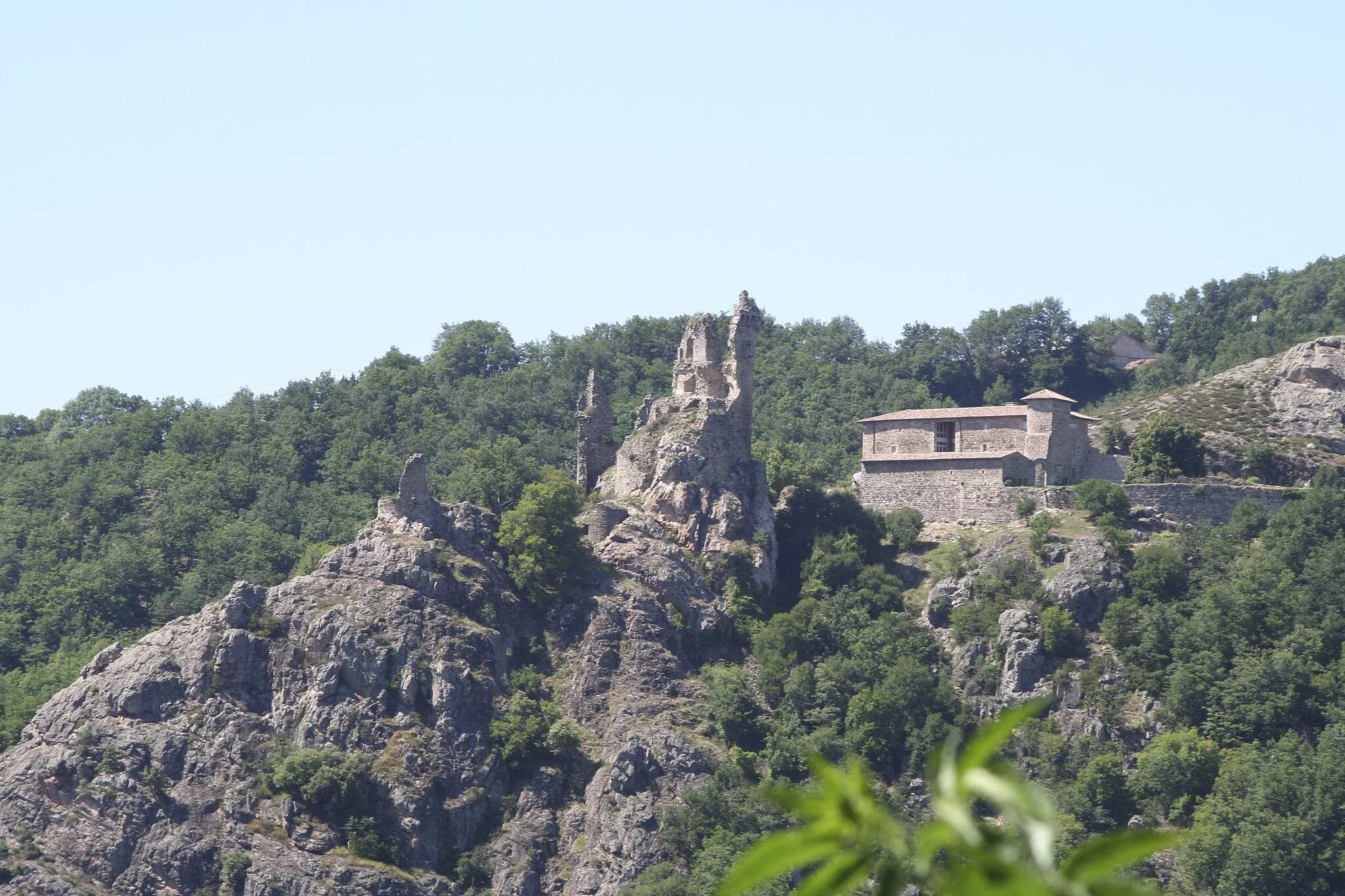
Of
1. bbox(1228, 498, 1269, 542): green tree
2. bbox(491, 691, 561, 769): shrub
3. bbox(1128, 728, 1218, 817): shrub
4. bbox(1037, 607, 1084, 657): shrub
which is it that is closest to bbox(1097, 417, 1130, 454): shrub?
bbox(1228, 498, 1269, 542): green tree

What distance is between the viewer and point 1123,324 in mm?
135375

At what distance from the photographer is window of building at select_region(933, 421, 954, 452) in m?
80.9

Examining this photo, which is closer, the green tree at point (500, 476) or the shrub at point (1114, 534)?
the shrub at point (1114, 534)

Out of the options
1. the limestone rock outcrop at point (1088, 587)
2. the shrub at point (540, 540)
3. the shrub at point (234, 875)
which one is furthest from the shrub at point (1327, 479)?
the shrub at point (234, 875)

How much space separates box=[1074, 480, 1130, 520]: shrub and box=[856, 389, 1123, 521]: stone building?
109 inches

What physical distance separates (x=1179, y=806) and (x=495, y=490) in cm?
2825

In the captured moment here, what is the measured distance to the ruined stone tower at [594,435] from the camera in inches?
3206

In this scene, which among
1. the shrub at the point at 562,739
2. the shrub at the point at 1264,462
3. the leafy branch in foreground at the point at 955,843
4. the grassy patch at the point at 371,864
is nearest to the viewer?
the leafy branch in foreground at the point at 955,843

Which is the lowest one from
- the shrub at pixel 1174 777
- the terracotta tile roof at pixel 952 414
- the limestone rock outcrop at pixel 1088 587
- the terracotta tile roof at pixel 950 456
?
the shrub at pixel 1174 777

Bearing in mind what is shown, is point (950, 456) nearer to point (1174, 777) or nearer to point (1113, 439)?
point (1113, 439)

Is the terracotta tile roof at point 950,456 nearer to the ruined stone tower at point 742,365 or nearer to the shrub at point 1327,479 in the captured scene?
the ruined stone tower at point 742,365

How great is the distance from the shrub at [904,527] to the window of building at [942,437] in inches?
113

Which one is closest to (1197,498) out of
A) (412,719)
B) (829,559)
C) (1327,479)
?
(1327,479)

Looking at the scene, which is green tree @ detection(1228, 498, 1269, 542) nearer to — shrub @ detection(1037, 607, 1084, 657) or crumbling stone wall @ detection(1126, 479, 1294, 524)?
crumbling stone wall @ detection(1126, 479, 1294, 524)
